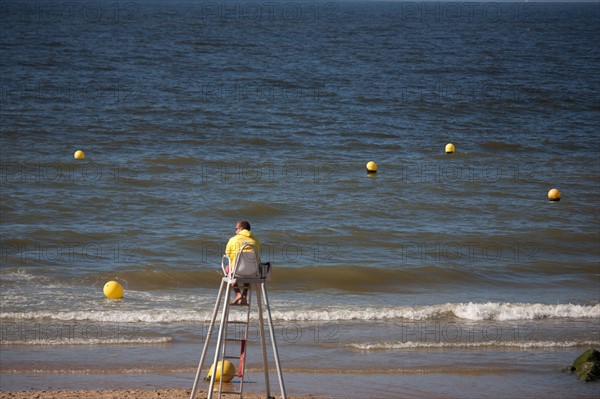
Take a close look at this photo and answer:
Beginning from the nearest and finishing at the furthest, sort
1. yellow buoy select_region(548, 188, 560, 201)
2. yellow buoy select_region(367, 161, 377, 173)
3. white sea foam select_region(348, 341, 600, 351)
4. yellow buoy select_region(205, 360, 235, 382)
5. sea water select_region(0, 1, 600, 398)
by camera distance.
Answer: yellow buoy select_region(205, 360, 235, 382) < sea water select_region(0, 1, 600, 398) < white sea foam select_region(348, 341, 600, 351) < yellow buoy select_region(548, 188, 560, 201) < yellow buoy select_region(367, 161, 377, 173)

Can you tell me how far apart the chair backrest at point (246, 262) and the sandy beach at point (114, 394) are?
2.41 meters

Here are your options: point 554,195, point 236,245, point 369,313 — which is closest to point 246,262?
point 236,245

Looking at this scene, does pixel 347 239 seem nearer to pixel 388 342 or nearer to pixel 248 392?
pixel 388 342

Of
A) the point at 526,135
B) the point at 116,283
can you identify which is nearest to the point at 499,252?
the point at 116,283

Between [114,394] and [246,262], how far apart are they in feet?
9.77

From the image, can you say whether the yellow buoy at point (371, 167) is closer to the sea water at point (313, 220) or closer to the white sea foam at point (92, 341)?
the sea water at point (313, 220)

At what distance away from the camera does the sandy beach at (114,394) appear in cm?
895

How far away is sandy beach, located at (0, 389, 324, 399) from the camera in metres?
8.95

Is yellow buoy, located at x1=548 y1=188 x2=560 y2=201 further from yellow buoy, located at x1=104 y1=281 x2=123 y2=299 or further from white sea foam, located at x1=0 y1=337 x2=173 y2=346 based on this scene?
white sea foam, located at x1=0 y1=337 x2=173 y2=346

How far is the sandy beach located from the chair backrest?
7.91 feet

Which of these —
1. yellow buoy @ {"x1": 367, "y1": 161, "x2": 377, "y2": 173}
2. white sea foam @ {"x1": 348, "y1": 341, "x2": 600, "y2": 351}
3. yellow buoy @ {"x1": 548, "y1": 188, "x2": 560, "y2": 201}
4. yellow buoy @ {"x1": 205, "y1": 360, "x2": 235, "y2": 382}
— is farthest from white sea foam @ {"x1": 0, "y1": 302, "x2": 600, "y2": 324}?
yellow buoy @ {"x1": 367, "y1": 161, "x2": 377, "y2": 173}

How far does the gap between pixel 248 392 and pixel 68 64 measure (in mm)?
37114

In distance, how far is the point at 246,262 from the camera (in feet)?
22.9

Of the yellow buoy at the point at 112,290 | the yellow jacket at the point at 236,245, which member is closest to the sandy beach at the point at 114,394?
the yellow jacket at the point at 236,245
